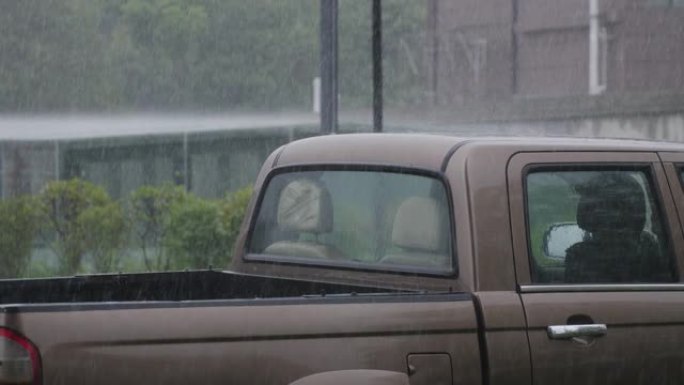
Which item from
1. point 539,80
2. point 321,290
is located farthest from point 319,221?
point 539,80

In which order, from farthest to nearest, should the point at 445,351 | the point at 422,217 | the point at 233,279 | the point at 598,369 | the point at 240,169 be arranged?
the point at 240,169, the point at 233,279, the point at 422,217, the point at 598,369, the point at 445,351

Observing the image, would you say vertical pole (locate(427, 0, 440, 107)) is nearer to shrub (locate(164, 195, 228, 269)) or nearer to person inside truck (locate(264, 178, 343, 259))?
shrub (locate(164, 195, 228, 269))

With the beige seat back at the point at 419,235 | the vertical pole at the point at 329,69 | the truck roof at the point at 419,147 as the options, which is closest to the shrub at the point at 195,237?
the vertical pole at the point at 329,69

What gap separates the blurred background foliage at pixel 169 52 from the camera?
4006cm

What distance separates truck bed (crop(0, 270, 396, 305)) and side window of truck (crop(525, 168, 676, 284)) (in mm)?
694

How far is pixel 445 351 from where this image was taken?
451cm

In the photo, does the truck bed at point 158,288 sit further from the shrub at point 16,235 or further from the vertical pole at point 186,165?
the vertical pole at point 186,165

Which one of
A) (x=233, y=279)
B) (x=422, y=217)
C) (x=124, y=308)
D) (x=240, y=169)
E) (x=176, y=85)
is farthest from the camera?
(x=176, y=85)

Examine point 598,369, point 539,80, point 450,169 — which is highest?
point 539,80

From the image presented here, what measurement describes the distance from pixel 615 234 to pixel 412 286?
82 cm

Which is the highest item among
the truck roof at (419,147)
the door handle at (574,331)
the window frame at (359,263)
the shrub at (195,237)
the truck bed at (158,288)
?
the truck roof at (419,147)

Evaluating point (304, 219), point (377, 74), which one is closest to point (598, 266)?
point (304, 219)

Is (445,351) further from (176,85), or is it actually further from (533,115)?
(176,85)

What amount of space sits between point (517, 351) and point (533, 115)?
28.2 metres
